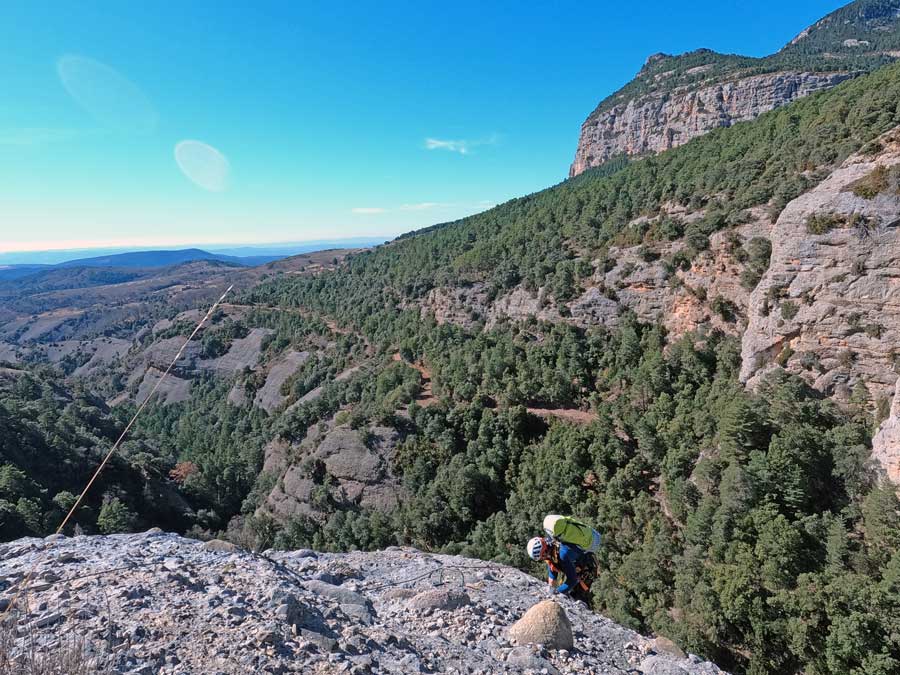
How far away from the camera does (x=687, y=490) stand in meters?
26.1

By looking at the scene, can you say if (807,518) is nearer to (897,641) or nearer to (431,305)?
(897,641)

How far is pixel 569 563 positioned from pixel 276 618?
25.0 ft

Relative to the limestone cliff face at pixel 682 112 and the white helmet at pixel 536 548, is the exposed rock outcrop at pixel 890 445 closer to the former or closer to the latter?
the white helmet at pixel 536 548

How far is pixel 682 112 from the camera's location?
127 meters

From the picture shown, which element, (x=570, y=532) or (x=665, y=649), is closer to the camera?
(x=570, y=532)

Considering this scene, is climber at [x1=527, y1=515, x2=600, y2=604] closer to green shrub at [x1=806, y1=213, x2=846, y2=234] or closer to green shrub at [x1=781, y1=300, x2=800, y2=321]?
green shrub at [x1=781, y1=300, x2=800, y2=321]

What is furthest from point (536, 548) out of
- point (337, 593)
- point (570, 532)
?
point (337, 593)

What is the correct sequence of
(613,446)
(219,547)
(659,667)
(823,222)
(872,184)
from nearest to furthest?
1. (659,667)
2. (219,547)
3. (872,184)
4. (823,222)
5. (613,446)

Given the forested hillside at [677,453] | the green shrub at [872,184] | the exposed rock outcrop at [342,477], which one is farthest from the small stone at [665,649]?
the exposed rock outcrop at [342,477]

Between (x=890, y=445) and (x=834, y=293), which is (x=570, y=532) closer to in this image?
(x=890, y=445)

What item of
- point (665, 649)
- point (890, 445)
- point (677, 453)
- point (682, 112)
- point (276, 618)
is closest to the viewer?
point (276, 618)

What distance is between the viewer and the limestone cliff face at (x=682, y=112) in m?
106

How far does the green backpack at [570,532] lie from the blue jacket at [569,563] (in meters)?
0.27

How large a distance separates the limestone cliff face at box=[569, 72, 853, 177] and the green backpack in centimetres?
12719
